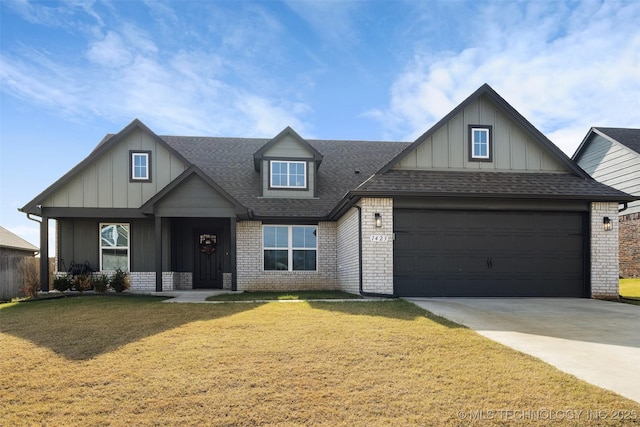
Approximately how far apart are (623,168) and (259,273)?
1731cm

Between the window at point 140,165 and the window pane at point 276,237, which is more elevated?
the window at point 140,165

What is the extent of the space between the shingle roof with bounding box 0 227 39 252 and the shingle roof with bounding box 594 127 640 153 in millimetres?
28849

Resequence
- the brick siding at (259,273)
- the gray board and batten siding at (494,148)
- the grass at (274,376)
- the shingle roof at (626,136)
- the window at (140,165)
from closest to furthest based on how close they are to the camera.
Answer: the grass at (274,376) < the gray board and batten siding at (494,148) < the window at (140,165) < the brick siding at (259,273) < the shingle roof at (626,136)

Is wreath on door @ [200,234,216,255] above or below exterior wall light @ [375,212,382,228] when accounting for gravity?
below

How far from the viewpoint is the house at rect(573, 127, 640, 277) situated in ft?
61.4

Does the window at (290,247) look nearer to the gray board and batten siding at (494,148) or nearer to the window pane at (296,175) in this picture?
the window pane at (296,175)

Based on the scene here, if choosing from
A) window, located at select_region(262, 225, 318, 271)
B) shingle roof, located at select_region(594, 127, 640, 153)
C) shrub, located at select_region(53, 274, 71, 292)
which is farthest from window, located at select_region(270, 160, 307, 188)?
shingle roof, located at select_region(594, 127, 640, 153)

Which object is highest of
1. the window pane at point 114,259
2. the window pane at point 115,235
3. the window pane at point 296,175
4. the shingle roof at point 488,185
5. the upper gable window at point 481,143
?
the upper gable window at point 481,143

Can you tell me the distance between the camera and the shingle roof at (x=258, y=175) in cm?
1564

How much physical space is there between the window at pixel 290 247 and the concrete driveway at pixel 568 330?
17.7 feet

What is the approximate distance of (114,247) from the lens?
14.7 metres

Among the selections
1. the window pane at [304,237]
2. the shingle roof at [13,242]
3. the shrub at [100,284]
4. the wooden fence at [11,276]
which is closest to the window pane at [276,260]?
the window pane at [304,237]

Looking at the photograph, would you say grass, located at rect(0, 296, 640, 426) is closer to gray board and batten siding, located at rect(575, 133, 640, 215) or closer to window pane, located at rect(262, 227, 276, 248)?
window pane, located at rect(262, 227, 276, 248)

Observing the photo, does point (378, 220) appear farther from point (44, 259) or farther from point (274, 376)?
point (44, 259)
